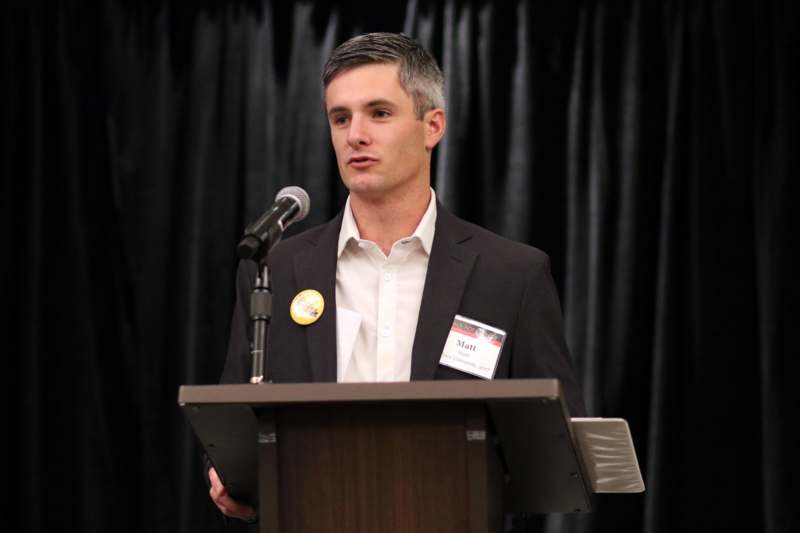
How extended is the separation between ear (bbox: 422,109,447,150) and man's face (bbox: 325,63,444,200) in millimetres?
91

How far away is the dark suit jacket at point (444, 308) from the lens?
2.58 m

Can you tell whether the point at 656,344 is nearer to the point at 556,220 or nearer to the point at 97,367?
the point at 556,220

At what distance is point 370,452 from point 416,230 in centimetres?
104

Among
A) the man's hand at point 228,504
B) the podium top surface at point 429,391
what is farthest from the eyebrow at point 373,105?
the podium top surface at point 429,391

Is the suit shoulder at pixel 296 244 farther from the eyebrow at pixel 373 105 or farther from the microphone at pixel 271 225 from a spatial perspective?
the microphone at pixel 271 225

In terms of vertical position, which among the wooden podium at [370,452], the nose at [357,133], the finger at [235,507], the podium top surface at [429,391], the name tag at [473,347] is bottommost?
the finger at [235,507]

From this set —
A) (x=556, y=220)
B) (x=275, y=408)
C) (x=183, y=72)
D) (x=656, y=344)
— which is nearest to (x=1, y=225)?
(x=183, y=72)

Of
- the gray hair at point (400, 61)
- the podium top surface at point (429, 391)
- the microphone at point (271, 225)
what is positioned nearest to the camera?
the podium top surface at point (429, 391)

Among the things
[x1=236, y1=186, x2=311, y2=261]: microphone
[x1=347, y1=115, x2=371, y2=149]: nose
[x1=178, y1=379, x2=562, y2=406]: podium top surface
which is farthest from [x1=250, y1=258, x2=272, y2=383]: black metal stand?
[x1=347, y1=115, x2=371, y2=149]: nose

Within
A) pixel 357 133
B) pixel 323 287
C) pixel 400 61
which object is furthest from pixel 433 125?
pixel 323 287

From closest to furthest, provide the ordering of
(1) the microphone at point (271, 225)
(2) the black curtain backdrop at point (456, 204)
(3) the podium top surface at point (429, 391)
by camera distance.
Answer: (3) the podium top surface at point (429, 391)
(1) the microphone at point (271, 225)
(2) the black curtain backdrop at point (456, 204)

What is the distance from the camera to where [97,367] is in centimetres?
419

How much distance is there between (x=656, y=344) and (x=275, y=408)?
7.15 feet

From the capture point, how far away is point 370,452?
192cm
